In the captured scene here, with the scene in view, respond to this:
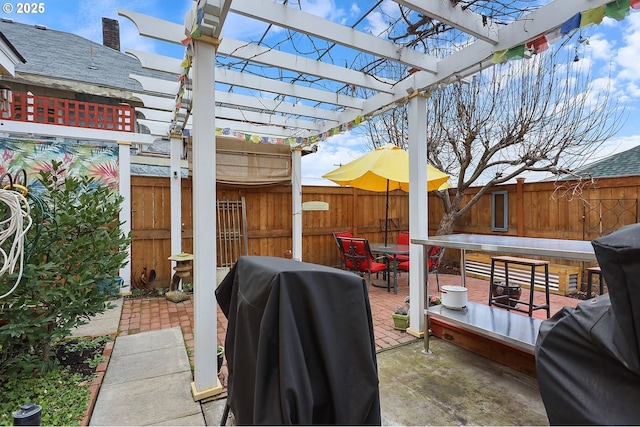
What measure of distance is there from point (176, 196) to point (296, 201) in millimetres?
2000

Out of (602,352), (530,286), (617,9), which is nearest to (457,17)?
(617,9)

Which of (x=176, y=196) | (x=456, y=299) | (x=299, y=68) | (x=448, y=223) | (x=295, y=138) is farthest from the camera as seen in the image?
(x=448, y=223)

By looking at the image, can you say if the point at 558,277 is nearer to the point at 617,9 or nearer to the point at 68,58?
the point at 617,9

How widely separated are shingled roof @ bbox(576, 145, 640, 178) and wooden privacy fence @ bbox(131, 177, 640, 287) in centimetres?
105

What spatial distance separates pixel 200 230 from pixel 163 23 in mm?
1759

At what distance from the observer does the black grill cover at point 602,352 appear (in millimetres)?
896

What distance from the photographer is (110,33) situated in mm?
8977

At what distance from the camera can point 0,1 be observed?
10.6 ft

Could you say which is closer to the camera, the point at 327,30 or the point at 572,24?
the point at 572,24

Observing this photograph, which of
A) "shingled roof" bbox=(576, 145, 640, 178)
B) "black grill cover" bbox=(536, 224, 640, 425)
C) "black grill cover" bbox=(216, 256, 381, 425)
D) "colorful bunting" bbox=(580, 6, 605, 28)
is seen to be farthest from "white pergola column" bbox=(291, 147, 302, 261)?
"shingled roof" bbox=(576, 145, 640, 178)

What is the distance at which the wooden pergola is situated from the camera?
2.07 m

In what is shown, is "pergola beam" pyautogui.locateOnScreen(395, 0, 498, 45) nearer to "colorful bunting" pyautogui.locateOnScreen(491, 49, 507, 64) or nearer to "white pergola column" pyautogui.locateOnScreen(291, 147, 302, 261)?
"colorful bunting" pyautogui.locateOnScreen(491, 49, 507, 64)

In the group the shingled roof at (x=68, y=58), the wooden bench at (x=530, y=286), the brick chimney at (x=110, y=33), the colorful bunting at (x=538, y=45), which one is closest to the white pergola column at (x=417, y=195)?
the wooden bench at (x=530, y=286)

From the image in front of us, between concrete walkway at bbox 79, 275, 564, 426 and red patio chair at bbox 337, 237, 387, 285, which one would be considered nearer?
concrete walkway at bbox 79, 275, 564, 426
